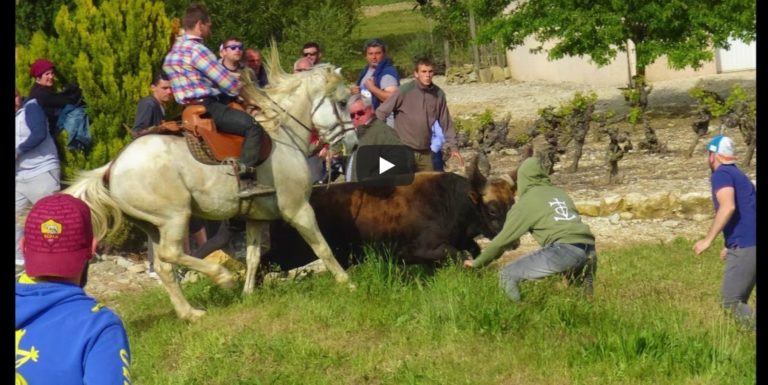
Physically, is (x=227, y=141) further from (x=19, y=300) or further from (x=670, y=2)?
(x=670, y=2)

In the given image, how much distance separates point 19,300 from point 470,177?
6699 millimetres

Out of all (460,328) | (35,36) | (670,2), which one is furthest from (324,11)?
(460,328)

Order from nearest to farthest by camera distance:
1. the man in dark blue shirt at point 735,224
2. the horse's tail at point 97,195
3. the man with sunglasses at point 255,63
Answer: the man in dark blue shirt at point 735,224 → the horse's tail at point 97,195 → the man with sunglasses at point 255,63

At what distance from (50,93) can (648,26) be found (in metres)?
13.9

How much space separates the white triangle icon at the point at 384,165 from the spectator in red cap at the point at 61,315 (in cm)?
792

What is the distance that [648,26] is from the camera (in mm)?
23391

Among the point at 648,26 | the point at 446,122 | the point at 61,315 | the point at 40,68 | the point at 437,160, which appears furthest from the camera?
the point at 648,26

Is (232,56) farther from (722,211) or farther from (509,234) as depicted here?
(722,211)

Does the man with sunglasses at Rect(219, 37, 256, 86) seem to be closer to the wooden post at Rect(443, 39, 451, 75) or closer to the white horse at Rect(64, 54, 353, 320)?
the white horse at Rect(64, 54, 353, 320)

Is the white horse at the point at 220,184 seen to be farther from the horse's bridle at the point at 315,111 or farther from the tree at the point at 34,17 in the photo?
the tree at the point at 34,17

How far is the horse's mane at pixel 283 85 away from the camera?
34.7 ft

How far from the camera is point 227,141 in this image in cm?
995

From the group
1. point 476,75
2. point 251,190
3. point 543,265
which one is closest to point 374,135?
point 251,190

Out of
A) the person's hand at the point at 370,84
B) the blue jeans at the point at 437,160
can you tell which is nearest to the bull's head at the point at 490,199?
the blue jeans at the point at 437,160
